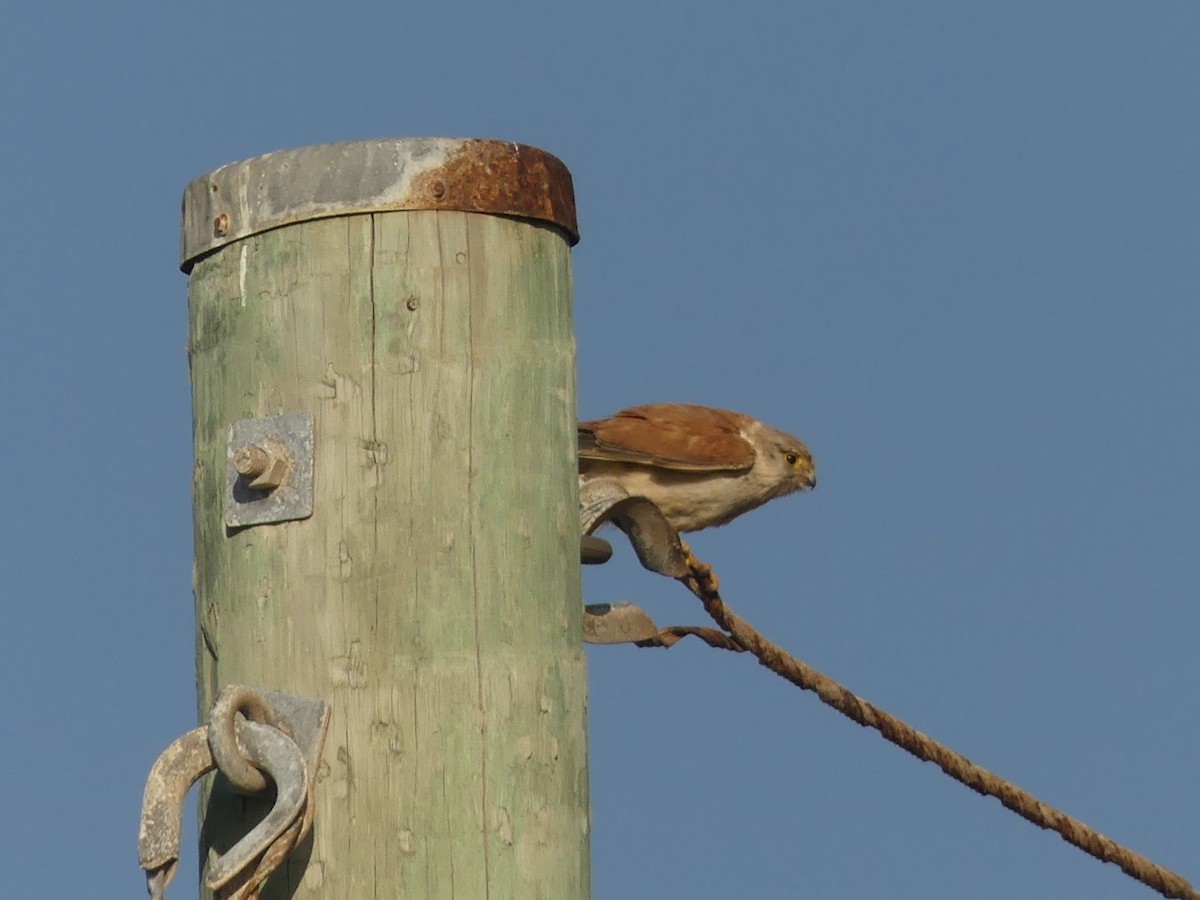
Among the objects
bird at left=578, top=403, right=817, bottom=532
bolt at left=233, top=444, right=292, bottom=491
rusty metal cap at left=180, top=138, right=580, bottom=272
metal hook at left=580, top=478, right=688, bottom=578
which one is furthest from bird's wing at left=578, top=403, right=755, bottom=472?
bolt at left=233, top=444, right=292, bottom=491

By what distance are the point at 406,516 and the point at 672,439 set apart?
16.3 ft

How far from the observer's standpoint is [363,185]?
326 centimetres

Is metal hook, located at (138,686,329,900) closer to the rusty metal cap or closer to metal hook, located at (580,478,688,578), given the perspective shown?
the rusty metal cap

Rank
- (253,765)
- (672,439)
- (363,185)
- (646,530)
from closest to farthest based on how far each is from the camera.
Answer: (253,765), (363,185), (646,530), (672,439)

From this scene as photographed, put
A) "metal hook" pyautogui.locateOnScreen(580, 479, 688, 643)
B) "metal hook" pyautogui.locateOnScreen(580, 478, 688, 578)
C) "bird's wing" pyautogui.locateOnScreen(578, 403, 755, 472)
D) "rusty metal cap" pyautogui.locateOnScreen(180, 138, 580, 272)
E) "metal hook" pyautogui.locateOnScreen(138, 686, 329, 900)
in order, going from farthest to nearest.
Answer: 1. "bird's wing" pyautogui.locateOnScreen(578, 403, 755, 472)
2. "metal hook" pyautogui.locateOnScreen(580, 478, 688, 578)
3. "metal hook" pyautogui.locateOnScreen(580, 479, 688, 643)
4. "rusty metal cap" pyautogui.locateOnScreen(180, 138, 580, 272)
5. "metal hook" pyautogui.locateOnScreen(138, 686, 329, 900)

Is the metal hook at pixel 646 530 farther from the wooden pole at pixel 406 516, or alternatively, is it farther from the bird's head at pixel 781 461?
the bird's head at pixel 781 461

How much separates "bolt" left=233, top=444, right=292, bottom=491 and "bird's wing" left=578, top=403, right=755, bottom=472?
444cm

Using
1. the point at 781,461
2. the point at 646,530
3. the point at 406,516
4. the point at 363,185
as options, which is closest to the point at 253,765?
the point at 406,516

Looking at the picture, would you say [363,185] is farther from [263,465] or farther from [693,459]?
[693,459]

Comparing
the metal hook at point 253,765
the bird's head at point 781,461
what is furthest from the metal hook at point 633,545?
the bird's head at point 781,461

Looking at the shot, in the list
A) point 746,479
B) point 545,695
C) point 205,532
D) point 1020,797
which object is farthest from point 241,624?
point 746,479

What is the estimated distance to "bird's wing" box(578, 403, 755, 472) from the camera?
307 inches

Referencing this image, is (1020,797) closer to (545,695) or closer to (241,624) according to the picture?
(545,695)

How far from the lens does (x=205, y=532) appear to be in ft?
10.8
